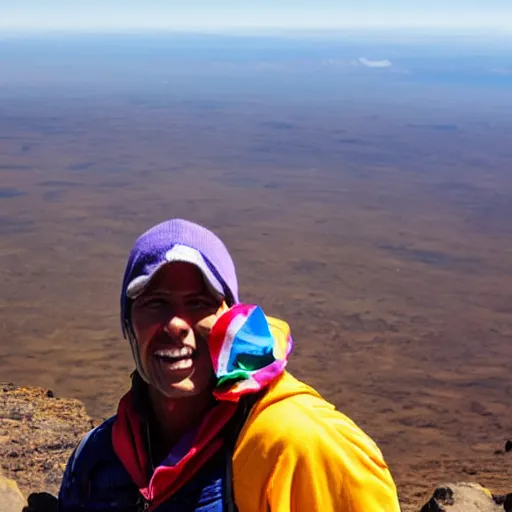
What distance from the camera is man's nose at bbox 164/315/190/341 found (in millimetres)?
1756

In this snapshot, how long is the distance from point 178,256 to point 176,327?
0.53 ft

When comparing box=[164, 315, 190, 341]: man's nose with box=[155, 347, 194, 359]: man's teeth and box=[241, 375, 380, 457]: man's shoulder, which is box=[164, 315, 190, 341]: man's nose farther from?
box=[241, 375, 380, 457]: man's shoulder

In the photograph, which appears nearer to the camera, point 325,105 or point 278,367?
point 278,367

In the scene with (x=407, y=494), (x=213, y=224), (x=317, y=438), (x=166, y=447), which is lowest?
(x=213, y=224)

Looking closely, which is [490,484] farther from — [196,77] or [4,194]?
[196,77]

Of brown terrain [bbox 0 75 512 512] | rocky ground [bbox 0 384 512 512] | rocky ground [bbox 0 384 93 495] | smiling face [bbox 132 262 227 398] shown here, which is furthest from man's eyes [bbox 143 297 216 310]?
brown terrain [bbox 0 75 512 512]

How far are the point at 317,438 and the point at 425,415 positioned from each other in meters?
12.5

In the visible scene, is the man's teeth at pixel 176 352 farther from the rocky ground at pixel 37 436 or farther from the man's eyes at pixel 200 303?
the rocky ground at pixel 37 436

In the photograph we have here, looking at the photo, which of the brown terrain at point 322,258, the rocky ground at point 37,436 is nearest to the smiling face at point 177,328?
the rocky ground at point 37,436

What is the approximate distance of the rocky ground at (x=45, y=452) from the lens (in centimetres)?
466

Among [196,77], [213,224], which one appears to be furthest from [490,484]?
[196,77]

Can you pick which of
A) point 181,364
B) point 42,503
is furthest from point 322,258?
point 181,364

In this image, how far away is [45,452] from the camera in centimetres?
532

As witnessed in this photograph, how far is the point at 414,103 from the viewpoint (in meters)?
99.3
